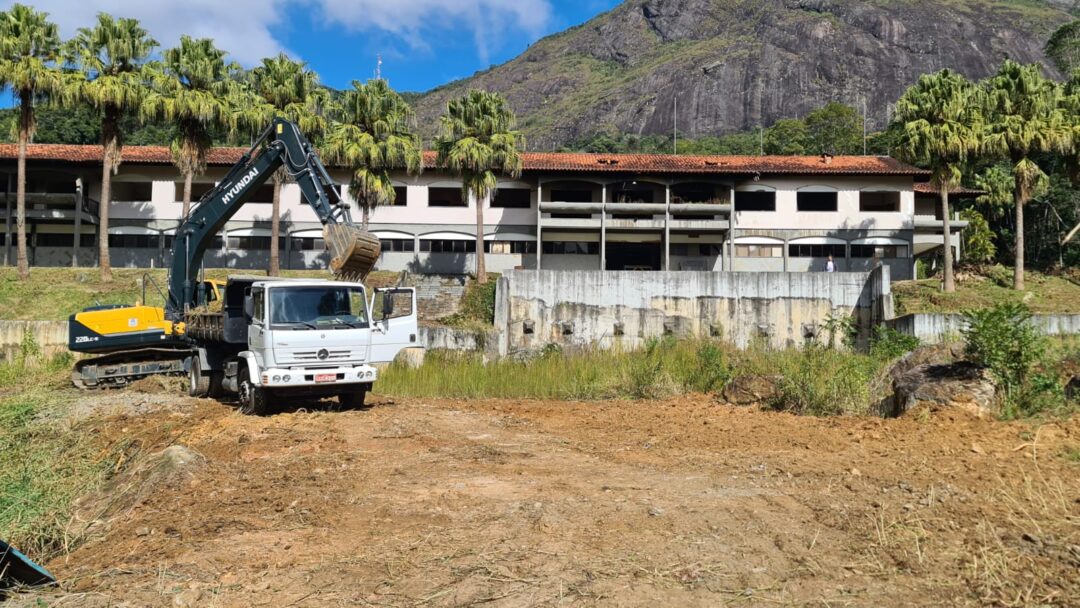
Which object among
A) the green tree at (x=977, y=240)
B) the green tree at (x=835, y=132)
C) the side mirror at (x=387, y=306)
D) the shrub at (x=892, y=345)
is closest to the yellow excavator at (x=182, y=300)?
the side mirror at (x=387, y=306)

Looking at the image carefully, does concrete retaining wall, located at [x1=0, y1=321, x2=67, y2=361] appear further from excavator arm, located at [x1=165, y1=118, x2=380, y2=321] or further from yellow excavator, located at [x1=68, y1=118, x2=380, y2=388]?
excavator arm, located at [x1=165, y1=118, x2=380, y2=321]

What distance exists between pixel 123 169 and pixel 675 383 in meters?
35.8

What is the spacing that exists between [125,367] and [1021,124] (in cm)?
3751

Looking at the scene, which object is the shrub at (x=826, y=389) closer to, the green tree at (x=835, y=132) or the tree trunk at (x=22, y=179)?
the tree trunk at (x=22, y=179)

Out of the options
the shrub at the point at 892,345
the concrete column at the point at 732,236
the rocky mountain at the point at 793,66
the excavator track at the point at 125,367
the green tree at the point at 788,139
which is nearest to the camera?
the excavator track at the point at 125,367

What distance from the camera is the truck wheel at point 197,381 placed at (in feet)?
54.9

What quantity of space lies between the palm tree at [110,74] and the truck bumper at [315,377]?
2641cm

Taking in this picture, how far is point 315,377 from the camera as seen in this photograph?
1355cm

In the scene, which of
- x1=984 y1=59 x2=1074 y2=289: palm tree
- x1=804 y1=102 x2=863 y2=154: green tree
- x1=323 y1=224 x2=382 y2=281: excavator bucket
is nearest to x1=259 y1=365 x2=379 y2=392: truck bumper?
x1=323 y1=224 x2=382 y2=281: excavator bucket

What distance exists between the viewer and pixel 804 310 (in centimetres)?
2958

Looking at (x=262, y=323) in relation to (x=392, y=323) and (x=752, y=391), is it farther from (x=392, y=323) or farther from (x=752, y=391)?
(x=752, y=391)

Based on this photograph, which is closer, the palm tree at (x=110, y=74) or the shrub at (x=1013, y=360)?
the shrub at (x=1013, y=360)

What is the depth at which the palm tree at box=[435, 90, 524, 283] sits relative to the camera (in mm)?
36219

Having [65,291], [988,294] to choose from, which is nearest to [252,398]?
[65,291]
